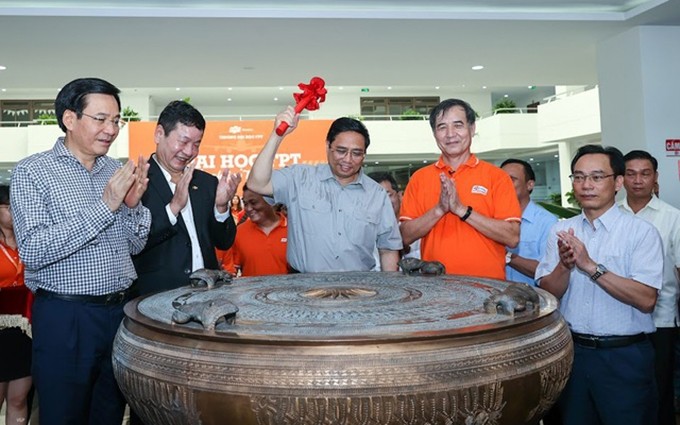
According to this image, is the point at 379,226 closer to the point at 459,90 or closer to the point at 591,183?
the point at 591,183

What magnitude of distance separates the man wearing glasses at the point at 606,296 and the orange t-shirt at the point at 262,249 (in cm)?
167

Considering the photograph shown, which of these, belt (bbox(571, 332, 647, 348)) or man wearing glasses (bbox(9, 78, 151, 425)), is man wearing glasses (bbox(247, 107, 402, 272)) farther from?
belt (bbox(571, 332, 647, 348))

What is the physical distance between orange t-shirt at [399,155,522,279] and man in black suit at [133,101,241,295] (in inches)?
31.4

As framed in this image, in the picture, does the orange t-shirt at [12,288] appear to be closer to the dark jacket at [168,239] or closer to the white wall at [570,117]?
the dark jacket at [168,239]

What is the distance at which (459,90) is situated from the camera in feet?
65.1

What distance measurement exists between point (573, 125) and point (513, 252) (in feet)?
41.9

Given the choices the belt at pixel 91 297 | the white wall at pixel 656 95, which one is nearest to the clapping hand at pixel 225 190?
the belt at pixel 91 297

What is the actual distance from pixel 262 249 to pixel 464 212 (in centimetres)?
151

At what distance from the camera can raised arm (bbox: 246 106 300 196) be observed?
6.99ft

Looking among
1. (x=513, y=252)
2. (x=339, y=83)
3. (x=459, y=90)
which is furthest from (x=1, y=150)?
(x=513, y=252)

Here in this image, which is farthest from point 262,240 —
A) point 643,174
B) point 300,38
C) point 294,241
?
point 300,38

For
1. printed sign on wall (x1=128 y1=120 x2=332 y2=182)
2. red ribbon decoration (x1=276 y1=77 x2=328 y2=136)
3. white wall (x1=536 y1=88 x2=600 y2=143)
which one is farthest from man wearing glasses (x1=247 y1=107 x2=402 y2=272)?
white wall (x1=536 y1=88 x2=600 y2=143)

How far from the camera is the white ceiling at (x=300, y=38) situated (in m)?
4.42

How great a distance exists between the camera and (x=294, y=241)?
2428mm
